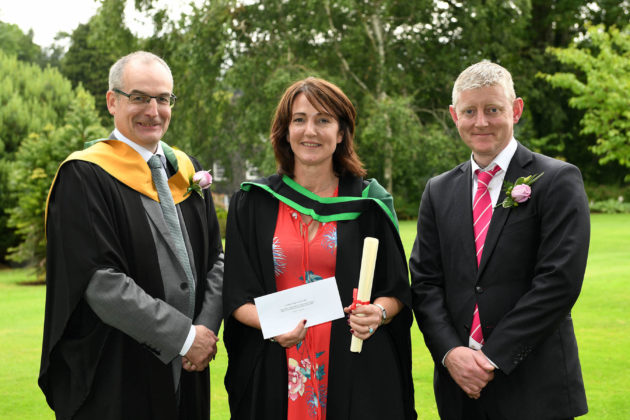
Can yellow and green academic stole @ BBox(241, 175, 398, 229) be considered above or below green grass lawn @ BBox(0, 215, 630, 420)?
above

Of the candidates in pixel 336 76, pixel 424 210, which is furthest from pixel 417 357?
pixel 336 76

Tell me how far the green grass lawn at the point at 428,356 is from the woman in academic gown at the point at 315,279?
2.99m

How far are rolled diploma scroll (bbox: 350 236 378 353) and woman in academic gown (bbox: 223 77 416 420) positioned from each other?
103 mm

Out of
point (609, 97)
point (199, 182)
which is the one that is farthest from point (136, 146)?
point (609, 97)

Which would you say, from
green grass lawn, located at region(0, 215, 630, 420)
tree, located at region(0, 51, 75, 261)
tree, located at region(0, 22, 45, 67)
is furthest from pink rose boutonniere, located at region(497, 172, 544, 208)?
tree, located at region(0, 22, 45, 67)

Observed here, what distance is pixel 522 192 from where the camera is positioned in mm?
3475

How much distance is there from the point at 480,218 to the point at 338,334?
1.02 metres

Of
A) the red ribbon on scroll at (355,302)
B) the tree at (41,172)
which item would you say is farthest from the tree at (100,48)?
the red ribbon on scroll at (355,302)

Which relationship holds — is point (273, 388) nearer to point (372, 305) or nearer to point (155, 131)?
point (372, 305)

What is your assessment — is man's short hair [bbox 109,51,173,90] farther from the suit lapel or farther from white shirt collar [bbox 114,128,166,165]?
the suit lapel

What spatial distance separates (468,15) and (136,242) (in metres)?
30.2

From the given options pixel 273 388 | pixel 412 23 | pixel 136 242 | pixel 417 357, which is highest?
pixel 412 23

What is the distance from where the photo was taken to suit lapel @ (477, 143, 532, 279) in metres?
3.55

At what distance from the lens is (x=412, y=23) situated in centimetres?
3142
